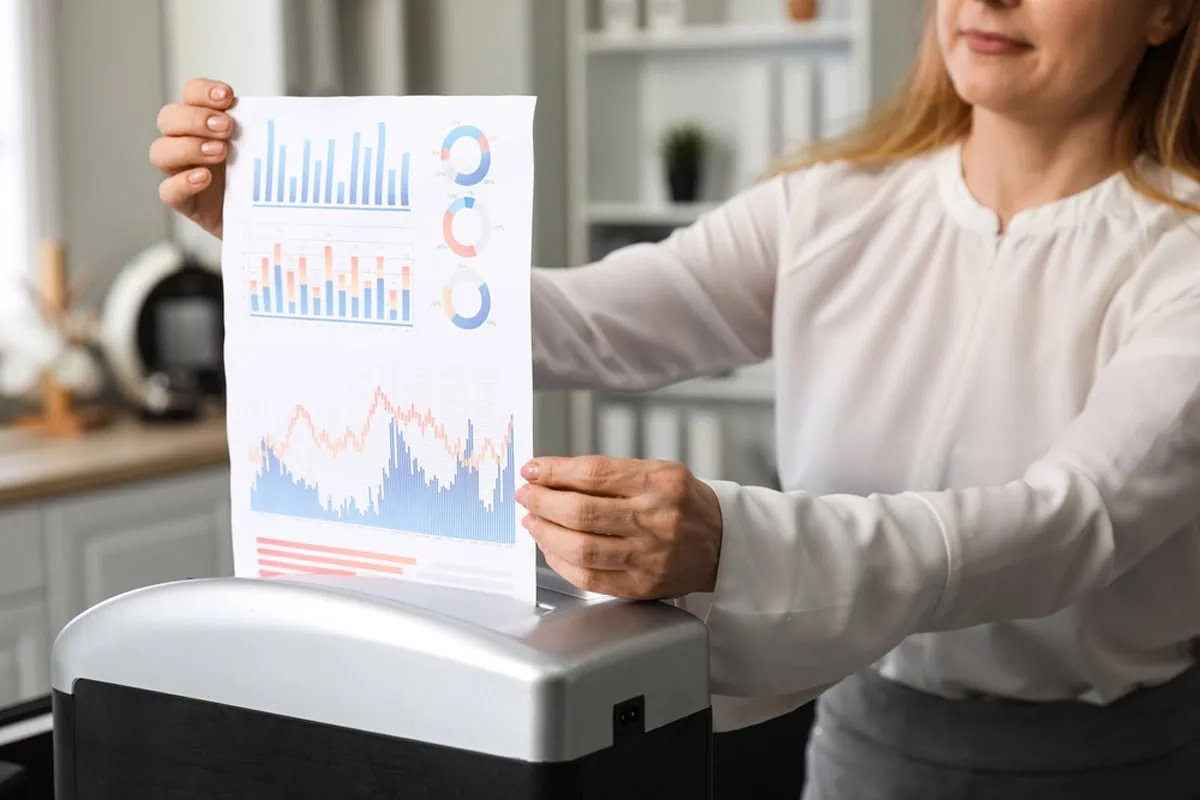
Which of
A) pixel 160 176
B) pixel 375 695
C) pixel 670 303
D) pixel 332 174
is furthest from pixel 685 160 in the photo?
pixel 375 695

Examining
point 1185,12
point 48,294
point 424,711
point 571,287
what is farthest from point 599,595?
point 48,294

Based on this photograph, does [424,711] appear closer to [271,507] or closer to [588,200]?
[271,507]

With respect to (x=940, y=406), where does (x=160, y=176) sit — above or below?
above

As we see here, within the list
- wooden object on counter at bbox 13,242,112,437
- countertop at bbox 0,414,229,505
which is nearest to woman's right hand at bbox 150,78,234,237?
countertop at bbox 0,414,229,505

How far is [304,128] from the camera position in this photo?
0.84m

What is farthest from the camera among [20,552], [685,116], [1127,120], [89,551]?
[685,116]

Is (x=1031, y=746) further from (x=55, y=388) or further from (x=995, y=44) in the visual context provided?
(x=55, y=388)

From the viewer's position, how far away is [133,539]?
2.75 meters

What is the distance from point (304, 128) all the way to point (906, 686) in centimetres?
68

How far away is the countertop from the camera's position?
2.55 meters

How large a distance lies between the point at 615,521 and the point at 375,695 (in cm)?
14

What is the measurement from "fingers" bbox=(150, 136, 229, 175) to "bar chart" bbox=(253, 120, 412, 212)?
0.19 ft

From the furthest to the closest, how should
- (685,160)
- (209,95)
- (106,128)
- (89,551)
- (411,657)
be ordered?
(685,160) < (106,128) < (89,551) < (209,95) < (411,657)

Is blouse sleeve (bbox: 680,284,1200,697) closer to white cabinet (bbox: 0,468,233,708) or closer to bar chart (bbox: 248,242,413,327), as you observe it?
bar chart (bbox: 248,242,413,327)
